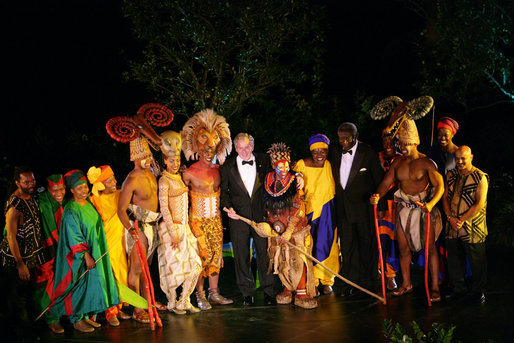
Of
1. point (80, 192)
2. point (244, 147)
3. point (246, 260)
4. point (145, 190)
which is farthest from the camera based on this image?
point (246, 260)

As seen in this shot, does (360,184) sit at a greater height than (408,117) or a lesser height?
lesser

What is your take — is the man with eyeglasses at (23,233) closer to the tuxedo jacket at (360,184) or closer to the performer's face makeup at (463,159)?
the tuxedo jacket at (360,184)

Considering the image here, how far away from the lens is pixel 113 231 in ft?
21.0

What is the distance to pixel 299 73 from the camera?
11.4 metres

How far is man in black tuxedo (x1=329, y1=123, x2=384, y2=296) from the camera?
278 inches

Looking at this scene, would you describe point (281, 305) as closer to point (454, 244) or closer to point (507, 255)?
point (454, 244)

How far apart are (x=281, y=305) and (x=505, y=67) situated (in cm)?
729

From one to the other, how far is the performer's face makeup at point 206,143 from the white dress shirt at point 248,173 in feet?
1.06

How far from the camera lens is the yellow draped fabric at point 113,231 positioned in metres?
6.38

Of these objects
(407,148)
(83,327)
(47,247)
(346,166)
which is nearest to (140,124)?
(47,247)

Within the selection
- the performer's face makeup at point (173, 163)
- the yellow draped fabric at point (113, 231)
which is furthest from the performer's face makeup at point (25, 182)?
the performer's face makeup at point (173, 163)

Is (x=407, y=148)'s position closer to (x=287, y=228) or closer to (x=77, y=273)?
(x=287, y=228)

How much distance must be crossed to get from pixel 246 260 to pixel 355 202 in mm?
1454

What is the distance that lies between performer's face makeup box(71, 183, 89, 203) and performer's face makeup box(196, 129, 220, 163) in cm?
136
